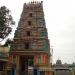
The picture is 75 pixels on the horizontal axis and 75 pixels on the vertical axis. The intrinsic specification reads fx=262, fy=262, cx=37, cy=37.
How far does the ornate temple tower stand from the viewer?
124 feet

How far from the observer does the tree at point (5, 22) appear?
38406 millimetres

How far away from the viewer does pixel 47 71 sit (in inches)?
1487

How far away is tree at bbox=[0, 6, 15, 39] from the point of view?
126 ft

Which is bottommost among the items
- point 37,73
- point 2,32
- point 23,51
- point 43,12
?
point 37,73

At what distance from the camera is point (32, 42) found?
3888 centimetres

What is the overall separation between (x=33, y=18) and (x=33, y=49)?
513 centimetres

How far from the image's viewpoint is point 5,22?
128 ft

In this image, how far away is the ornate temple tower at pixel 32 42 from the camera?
124ft

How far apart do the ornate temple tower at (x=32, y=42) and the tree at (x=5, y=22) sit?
1.51 m

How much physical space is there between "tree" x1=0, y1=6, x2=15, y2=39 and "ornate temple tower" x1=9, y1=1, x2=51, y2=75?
151 centimetres

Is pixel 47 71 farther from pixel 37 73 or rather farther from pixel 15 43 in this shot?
pixel 15 43

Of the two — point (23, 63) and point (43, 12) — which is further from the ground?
point (43, 12)

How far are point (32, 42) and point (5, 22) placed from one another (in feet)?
16.4

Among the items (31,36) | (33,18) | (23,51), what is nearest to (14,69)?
(23,51)
